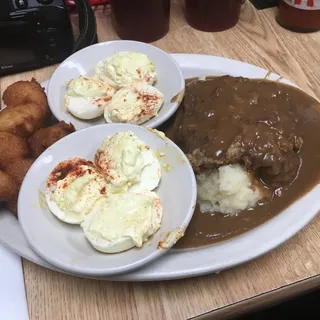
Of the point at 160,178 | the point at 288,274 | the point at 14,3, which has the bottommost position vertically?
the point at 288,274

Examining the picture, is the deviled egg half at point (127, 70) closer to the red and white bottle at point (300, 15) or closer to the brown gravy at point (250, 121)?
the brown gravy at point (250, 121)

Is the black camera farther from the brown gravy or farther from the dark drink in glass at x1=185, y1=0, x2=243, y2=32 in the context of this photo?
the brown gravy

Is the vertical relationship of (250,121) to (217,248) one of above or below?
above

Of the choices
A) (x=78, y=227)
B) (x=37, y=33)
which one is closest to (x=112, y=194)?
(x=78, y=227)

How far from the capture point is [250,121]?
1.14 metres

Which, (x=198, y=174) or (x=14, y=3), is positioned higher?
(x=14, y=3)

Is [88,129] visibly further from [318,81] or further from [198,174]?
[318,81]

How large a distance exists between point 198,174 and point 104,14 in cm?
106

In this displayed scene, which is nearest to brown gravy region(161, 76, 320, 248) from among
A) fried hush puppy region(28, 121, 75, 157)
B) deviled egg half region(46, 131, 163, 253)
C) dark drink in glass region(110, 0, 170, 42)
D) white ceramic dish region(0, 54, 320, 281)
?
white ceramic dish region(0, 54, 320, 281)

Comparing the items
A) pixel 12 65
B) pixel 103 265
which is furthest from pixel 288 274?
pixel 12 65

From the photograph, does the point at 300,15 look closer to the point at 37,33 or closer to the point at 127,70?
the point at 127,70

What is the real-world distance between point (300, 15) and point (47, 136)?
109cm

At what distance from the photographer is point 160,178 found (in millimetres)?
1123

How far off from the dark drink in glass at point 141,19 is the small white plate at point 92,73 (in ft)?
0.71
